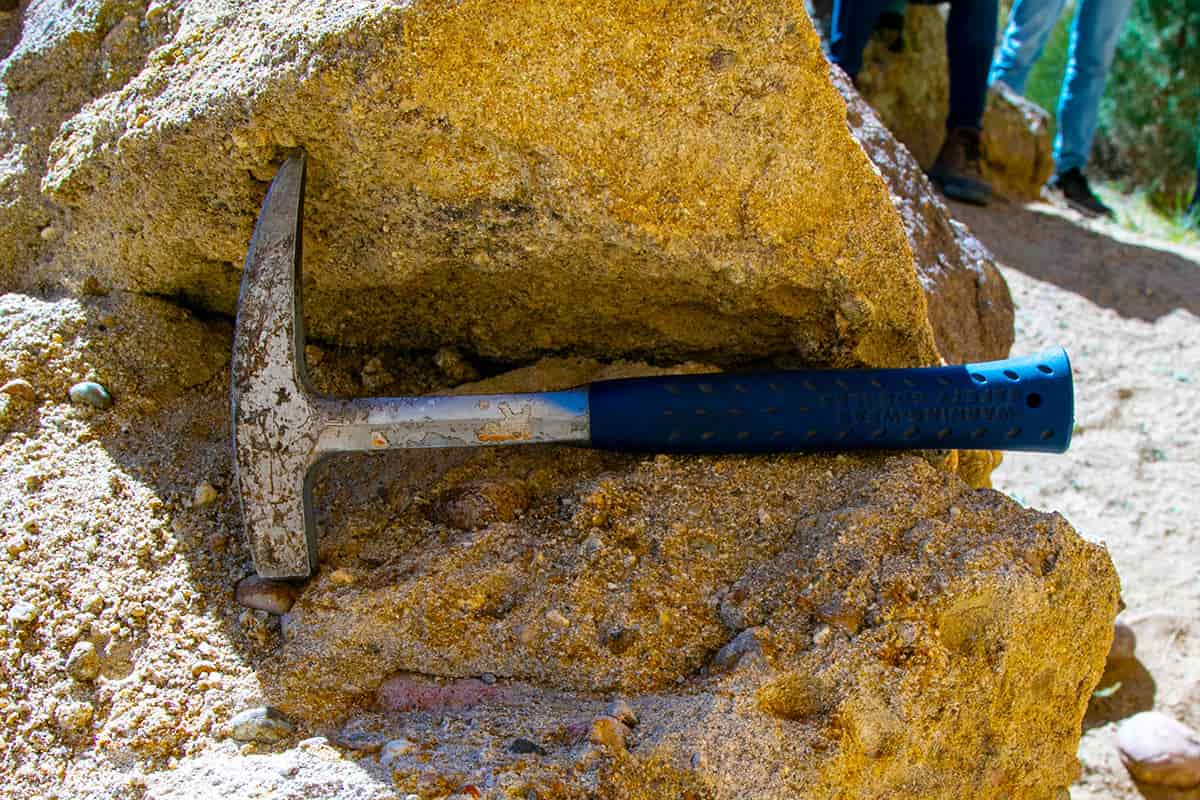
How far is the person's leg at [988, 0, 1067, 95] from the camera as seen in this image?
4355 millimetres

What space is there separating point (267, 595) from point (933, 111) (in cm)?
400

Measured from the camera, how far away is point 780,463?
1.43 meters

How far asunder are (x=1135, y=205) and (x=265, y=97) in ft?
17.7

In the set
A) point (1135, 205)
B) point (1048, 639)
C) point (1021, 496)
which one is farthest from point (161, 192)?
point (1135, 205)

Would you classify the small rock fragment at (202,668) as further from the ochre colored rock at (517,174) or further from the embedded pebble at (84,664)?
the ochre colored rock at (517,174)

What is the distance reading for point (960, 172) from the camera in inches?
170

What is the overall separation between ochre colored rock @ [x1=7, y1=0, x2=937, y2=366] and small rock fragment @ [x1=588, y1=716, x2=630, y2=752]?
0.59 metres

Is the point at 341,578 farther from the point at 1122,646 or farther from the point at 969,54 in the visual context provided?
the point at 969,54

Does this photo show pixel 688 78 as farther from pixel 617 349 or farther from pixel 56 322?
pixel 56 322

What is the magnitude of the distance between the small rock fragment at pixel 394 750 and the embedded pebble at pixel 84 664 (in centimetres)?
37

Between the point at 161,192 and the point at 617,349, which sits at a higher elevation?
the point at 161,192

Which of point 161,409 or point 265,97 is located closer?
point 265,97

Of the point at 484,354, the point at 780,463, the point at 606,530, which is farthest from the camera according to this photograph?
the point at 484,354

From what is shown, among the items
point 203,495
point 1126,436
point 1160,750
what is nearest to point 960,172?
point 1126,436
